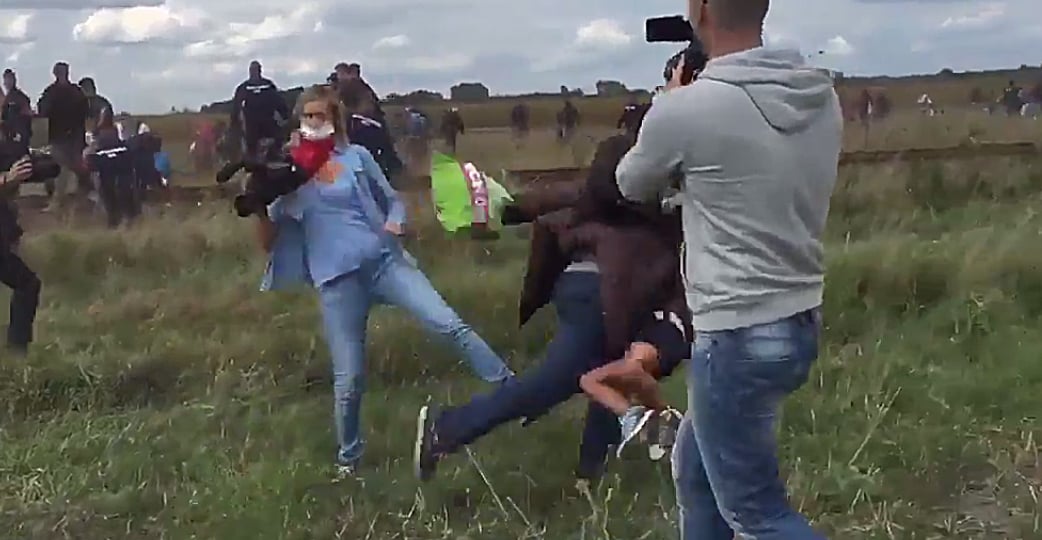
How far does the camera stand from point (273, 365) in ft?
25.7

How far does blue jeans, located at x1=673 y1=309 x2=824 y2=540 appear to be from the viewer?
3.49m

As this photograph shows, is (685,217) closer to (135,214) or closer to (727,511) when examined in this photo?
(727,511)

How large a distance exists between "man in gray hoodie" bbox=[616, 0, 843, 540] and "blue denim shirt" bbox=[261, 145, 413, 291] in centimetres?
247

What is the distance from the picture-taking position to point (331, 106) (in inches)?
238

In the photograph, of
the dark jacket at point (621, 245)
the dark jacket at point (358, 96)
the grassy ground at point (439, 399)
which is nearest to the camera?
the dark jacket at point (621, 245)

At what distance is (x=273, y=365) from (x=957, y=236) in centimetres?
564

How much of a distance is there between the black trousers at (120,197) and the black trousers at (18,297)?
598 cm

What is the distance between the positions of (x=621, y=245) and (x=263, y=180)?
62.7 inches

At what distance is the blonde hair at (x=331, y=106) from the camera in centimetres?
602

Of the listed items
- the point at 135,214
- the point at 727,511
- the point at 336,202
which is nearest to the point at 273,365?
the point at 336,202

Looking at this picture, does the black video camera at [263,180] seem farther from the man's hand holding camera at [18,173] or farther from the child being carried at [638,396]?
the man's hand holding camera at [18,173]

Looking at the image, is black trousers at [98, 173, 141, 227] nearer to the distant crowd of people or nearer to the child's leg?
the distant crowd of people

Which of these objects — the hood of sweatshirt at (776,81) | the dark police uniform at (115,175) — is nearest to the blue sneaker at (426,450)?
the hood of sweatshirt at (776,81)

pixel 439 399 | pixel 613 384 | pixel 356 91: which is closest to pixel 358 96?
pixel 356 91
